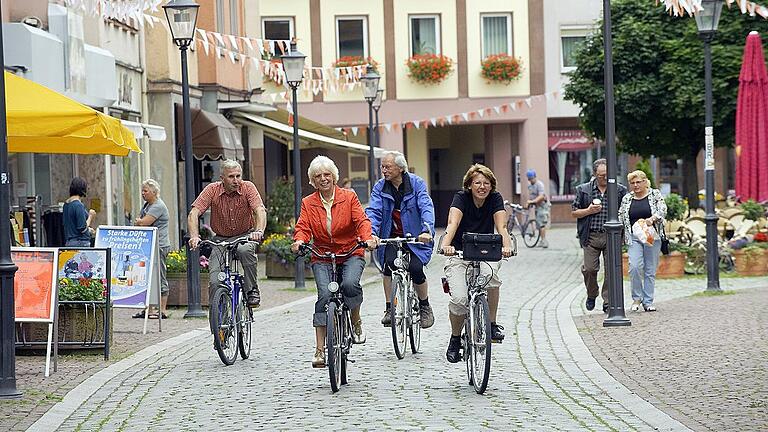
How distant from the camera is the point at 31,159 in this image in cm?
2152

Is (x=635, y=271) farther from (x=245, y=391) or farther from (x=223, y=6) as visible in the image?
(x=223, y=6)

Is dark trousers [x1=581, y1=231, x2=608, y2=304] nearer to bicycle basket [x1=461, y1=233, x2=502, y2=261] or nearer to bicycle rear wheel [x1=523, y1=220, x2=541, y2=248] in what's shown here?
bicycle basket [x1=461, y1=233, x2=502, y2=261]

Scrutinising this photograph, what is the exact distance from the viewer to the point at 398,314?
41.0 feet

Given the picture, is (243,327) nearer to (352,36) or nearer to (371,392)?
(371,392)

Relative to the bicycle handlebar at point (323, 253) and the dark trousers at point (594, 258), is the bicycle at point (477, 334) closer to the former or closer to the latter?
the bicycle handlebar at point (323, 253)

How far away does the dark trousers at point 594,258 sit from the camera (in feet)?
55.5

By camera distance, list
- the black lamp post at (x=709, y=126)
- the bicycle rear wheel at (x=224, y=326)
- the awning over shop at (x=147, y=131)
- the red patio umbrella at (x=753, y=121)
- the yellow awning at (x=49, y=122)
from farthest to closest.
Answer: the red patio umbrella at (x=753, y=121), the awning over shop at (x=147, y=131), the black lamp post at (x=709, y=126), the yellow awning at (x=49, y=122), the bicycle rear wheel at (x=224, y=326)

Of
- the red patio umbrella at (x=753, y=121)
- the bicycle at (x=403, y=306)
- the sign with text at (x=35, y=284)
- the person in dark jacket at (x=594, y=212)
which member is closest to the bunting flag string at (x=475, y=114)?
the red patio umbrella at (x=753, y=121)

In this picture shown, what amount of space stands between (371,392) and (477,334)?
876 mm

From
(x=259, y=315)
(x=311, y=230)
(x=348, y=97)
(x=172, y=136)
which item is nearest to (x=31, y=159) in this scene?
(x=259, y=315)

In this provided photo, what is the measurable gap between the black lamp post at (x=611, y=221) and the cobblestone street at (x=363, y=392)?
0.52 meters

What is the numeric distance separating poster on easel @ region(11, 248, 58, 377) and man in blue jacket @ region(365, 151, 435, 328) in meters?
2.84

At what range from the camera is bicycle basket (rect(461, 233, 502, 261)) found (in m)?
10.8

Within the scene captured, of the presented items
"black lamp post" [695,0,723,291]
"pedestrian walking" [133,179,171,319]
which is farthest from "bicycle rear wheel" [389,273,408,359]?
"black lamp post" [695,0,723,291]
